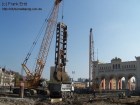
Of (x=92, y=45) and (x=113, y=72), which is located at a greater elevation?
(x=92, y=45)

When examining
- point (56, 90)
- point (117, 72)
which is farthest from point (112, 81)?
point (56, 90)

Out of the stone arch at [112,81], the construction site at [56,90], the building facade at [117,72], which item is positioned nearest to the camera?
the construction site at [56,90]

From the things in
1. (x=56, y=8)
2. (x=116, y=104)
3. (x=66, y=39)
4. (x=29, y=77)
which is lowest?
(x=116, y=104)

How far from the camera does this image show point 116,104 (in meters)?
42.5

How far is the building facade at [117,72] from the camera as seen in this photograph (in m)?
106

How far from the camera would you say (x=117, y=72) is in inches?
4392

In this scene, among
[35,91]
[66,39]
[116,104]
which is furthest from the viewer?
[35,91]

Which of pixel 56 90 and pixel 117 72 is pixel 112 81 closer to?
pixel 117 72

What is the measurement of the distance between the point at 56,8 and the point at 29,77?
19420 millimetres

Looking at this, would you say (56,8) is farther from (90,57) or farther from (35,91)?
(90,57)

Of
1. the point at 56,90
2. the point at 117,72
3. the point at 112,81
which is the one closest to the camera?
the point at 56,90

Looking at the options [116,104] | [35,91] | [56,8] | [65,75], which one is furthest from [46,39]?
[116,104]

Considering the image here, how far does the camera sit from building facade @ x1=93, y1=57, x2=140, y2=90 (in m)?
106

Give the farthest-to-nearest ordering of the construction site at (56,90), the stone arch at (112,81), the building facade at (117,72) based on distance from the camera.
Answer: the stone arch at (112,81), the building facade at (117,72), the construction site at (56,90)
